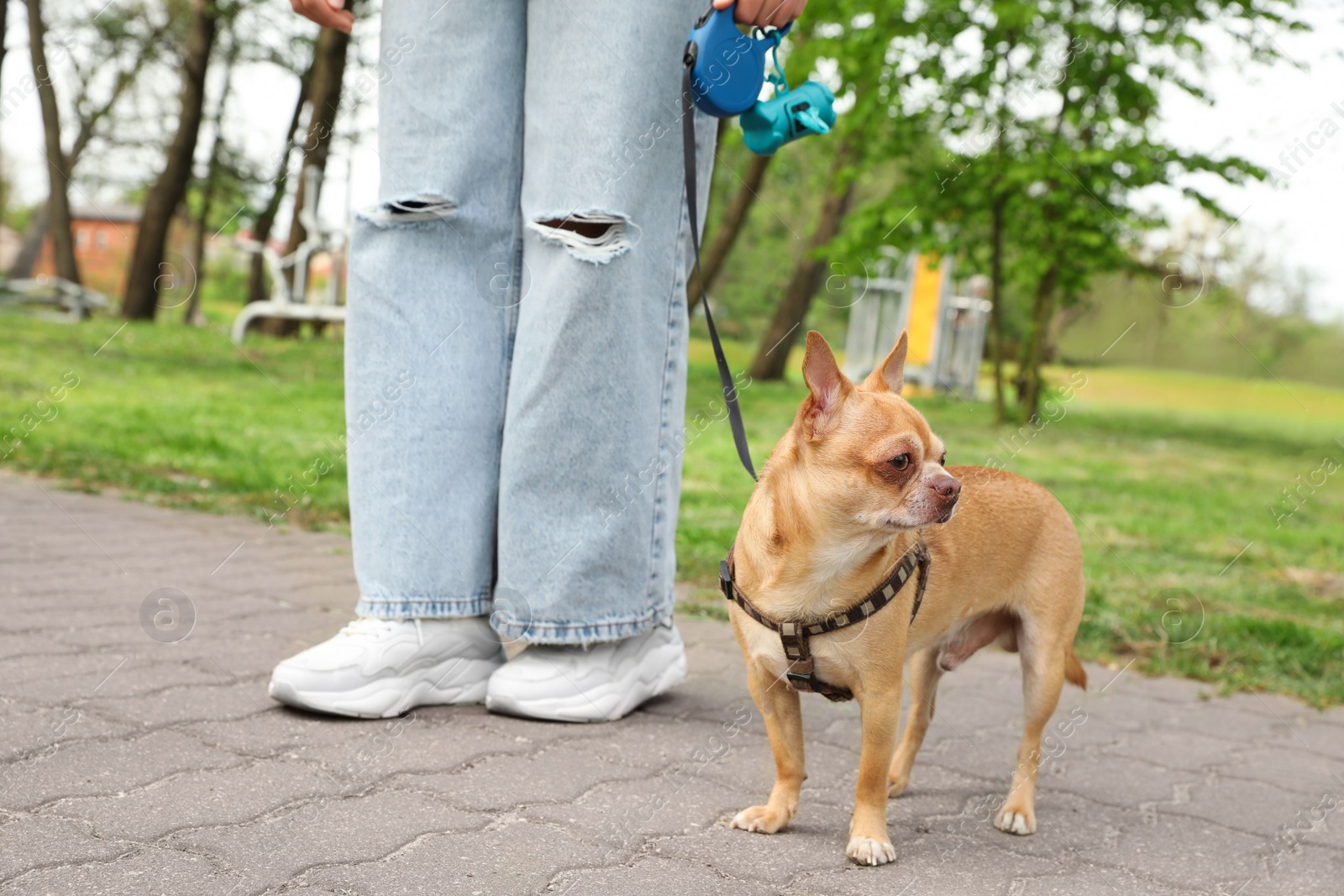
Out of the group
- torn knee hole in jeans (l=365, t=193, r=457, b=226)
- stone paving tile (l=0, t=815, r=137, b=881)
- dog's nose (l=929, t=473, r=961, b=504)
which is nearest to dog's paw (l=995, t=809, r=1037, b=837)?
dog's nose (l=929, t=473, r=961, b=504)

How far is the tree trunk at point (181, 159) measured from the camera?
17188 millimetres

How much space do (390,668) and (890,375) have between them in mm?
1394

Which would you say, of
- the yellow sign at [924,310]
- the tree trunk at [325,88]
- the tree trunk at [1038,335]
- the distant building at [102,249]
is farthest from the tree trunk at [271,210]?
the distant building at [102,249]

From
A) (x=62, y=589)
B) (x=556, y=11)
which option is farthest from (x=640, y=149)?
(x=62, y=589)

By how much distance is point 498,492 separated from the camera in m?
3.02

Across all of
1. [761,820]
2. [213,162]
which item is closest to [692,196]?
[761,820]

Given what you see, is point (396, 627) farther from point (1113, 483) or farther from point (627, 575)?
point (1113, 483)

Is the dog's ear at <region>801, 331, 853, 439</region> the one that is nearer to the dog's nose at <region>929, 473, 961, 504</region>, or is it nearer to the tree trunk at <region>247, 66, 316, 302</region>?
the dog's nose at <region>929, 473, 961, 504</region>

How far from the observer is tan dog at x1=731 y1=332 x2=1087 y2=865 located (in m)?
2.24

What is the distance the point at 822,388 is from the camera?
2309 millimetres

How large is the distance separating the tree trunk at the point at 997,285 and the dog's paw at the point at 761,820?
12837 mm

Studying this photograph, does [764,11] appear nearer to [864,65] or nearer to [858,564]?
[858,564]

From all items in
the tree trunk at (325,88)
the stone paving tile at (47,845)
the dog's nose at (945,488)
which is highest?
the tree trunk at (325,88)

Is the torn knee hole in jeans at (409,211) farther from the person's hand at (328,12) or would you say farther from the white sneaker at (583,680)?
the white sneaker at (583,680)
